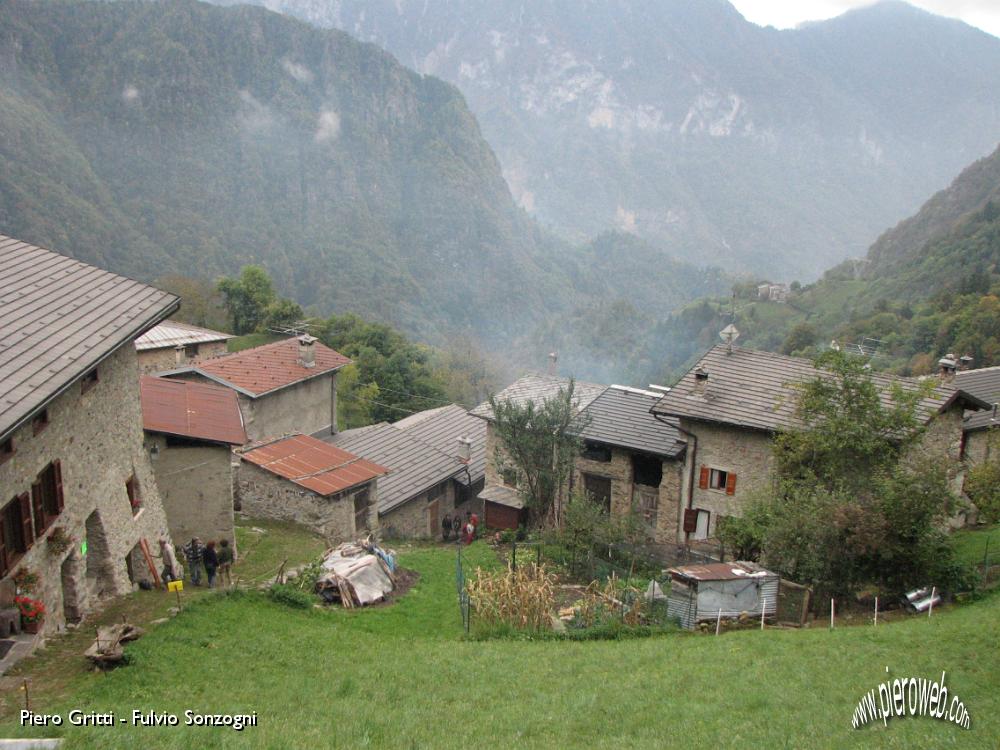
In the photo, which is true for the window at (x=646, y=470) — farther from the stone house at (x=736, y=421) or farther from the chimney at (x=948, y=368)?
the chimney at (x=948, y=368)

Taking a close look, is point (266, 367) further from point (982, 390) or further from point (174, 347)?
point (982, 390)

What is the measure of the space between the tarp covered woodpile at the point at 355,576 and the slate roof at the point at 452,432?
12.6m

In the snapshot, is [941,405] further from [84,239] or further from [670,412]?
[84,239]

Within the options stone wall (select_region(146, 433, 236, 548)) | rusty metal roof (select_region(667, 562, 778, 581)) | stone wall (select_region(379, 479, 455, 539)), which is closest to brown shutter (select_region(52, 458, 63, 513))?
stone wall (select_region(146, 433, 236, 548))

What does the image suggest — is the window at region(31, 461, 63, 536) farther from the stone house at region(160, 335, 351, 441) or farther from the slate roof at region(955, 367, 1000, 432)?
the slate roof at region(955, 367, 1000, 432)

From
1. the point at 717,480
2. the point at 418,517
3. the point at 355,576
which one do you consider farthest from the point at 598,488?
the point at 355,576

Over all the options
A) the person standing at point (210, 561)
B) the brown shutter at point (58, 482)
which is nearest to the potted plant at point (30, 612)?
the brown shutter at point (58, 482)

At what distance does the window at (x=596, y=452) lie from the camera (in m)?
28.0

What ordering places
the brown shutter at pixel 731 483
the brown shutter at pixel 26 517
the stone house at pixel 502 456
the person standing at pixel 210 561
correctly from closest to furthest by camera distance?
the brown shutter at pixel 26 517 < the person standing at pixel 210 561 < the brown shutter at pixel 731 483 < the stone house at pixel 502 456

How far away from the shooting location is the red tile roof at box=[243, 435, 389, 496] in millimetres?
24328

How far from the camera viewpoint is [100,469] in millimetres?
14773

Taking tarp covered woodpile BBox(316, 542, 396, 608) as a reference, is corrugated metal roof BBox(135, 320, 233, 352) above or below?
above

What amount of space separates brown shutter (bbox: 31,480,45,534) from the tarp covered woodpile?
6.82 metres

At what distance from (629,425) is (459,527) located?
27.4 ft
